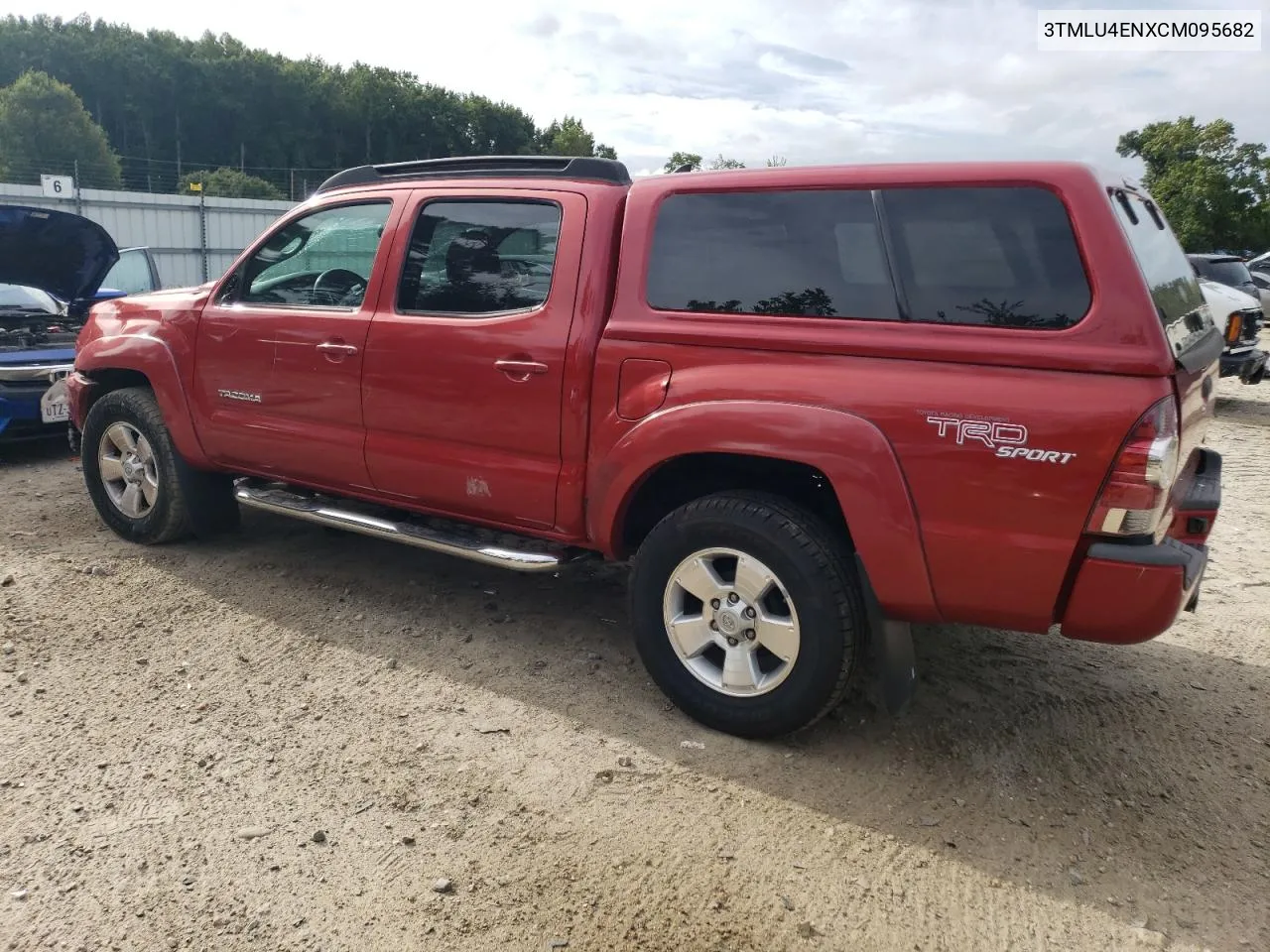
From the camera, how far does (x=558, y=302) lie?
12.0 feet

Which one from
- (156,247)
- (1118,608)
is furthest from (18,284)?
(156,247)

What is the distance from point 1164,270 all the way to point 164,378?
4.35 metres

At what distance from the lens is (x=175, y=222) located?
794 inches

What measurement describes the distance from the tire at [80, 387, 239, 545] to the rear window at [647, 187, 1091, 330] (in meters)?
2.89

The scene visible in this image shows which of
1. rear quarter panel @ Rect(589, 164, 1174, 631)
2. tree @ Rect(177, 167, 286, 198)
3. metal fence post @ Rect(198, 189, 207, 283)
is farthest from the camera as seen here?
tree @ Rect(177, 167, 286, 198)

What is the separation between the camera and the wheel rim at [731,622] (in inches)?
128

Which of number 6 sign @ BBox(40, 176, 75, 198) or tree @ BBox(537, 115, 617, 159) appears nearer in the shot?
number 6 sign @ BBox(40, 176, 75, 198)

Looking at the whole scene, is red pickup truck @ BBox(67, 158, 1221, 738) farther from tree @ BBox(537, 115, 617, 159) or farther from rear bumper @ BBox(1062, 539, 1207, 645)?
tree @ BBox(537, 115, 617, 159)

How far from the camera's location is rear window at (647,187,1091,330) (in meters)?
2.84

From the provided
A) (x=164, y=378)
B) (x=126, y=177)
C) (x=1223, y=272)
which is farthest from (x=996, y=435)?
(x=126, y=177)

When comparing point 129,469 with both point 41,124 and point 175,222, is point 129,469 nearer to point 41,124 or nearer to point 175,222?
point 175,222

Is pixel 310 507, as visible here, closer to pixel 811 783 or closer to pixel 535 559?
pixel 535 559

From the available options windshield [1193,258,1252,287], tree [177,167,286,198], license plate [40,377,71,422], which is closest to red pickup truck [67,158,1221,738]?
license plate [40,377,71,422]

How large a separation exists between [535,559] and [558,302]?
37.7 inches
